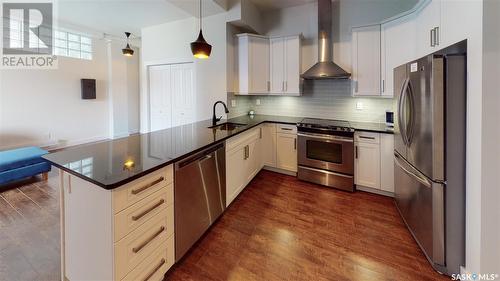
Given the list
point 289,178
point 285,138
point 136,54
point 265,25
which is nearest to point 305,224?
point 289,178

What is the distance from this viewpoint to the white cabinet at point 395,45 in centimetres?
285

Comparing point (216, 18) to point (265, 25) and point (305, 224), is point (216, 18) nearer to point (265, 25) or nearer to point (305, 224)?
point (265, 25)

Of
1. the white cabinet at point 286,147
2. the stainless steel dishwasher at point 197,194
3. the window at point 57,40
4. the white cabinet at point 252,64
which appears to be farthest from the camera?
the window at point 57,40

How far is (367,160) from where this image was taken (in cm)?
324

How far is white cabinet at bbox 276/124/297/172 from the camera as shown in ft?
12.6

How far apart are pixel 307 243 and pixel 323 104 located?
2637 millimetres

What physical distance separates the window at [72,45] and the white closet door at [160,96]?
2.84m

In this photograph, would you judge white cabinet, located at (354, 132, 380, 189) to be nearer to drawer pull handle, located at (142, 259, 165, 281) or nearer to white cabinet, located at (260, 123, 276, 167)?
white cabinet, located at (260, 123, 276, 167)

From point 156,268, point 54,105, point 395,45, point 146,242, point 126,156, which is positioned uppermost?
point 395,45

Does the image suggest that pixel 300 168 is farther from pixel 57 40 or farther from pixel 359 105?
pixel 57 40

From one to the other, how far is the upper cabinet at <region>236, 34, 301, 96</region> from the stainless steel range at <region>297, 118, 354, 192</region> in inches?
33.9

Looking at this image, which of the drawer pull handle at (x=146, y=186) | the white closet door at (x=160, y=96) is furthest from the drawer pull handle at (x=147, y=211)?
the white closet door at (x=160, y=96)

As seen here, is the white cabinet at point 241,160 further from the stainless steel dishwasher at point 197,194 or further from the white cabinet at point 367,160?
the white cabinet at point 367,160

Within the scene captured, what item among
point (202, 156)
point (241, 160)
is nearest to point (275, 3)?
point (241, 160)
